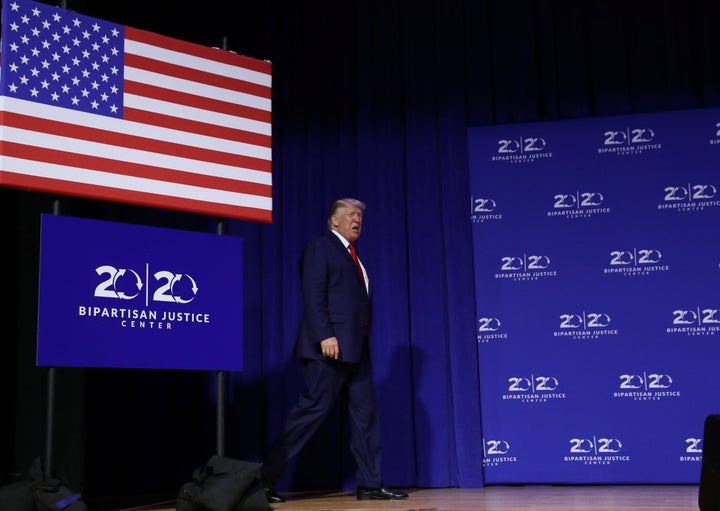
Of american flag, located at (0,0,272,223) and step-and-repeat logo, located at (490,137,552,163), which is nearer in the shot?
american flag, located at (0,0,272,223)

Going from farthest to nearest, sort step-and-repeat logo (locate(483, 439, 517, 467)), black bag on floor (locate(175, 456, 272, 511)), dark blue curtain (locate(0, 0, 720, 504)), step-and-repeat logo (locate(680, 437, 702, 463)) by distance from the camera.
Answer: dark blue curtain (locate(0, 0, 720, 504)) → step-and-repeat logo (locate(483, 439, 517, 467)) → step-and-repeat logo (locate(680, 437, 702, 463)) → black bag on floor (locate(175, 456, 272, 511))

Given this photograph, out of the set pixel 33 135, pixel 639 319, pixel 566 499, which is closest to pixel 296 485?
pixel 566 499

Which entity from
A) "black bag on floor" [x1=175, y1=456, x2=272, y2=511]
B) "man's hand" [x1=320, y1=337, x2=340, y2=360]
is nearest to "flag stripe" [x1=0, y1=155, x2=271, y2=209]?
"man's hand" [x1=320, y1=337, x2=340, y2=360]

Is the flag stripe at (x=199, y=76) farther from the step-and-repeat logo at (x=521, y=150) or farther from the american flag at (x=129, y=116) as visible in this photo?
the step-and-repeat logo at (x=521, y=150)

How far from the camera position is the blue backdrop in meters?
5.41

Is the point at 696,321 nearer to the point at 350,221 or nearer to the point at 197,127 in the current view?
the point at 350,221

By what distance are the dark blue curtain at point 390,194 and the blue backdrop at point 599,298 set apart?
165 mm

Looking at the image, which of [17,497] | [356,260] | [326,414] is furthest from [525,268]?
[17,497]

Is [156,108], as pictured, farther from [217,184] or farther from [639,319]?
[639,319]

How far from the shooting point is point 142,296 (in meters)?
4.12

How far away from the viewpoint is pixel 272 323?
19.5ft

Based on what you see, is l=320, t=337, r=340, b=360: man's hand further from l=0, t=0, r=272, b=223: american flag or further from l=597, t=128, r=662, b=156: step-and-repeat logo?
l=597, t=128, r=662, b=156: step-and-repeat logo

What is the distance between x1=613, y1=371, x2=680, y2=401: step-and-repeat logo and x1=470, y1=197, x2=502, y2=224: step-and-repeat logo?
48.4 inches

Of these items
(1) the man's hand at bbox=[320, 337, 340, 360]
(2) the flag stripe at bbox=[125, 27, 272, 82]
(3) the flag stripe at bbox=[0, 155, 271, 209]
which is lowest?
(1) the man's hand at bbox=[320, 337, 340, 360]
